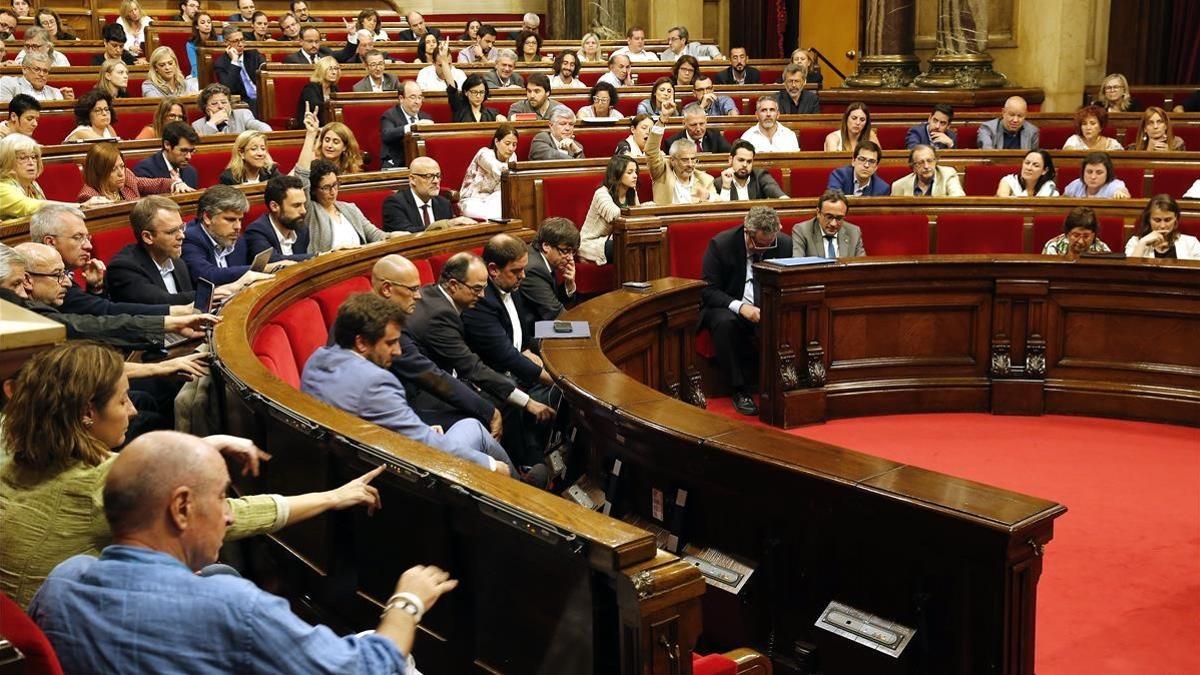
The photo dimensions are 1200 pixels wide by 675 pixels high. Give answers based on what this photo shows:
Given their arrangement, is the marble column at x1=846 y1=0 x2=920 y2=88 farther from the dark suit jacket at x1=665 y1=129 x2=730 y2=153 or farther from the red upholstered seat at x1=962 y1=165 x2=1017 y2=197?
the red upholstered seat at x1=962 y1=165 x2=1017 y2=197

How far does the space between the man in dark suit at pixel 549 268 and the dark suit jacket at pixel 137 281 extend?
48.4 inches

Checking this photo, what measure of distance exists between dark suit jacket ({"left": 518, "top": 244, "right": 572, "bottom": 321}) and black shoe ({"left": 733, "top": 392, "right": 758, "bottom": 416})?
111 centimetres

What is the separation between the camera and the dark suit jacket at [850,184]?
22.8 feet

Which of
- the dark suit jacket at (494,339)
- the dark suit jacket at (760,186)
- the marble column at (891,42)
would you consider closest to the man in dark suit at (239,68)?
the dark suit jacket at (760,186)

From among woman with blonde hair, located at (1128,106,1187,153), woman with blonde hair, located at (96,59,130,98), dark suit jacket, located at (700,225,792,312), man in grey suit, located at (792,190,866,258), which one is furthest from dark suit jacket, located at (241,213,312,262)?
woman with blonde hair, located at (1128,106,1187,153)

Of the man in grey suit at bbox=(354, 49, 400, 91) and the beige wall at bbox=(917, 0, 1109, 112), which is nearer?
the man in grey suit at bbox=(354, 49, 400, 91)

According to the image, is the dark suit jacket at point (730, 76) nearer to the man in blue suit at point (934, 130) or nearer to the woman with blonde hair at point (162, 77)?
the man in blue suit at point (934, 130)

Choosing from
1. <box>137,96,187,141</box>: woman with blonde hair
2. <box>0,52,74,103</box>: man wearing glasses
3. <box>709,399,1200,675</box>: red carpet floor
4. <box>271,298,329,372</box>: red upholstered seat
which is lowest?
<box>709,399,1200,675</box>: red carpet floor

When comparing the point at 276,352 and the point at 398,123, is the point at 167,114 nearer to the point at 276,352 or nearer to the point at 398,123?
the point at 398,123

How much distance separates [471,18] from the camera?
14.8 metres

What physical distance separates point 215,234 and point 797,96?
18.8 feet

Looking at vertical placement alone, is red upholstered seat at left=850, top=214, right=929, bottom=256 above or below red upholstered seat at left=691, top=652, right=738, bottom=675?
above

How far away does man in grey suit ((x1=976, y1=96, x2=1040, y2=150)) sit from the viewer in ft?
26.0

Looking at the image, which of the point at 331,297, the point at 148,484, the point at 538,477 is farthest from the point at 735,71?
the point at 148,484
